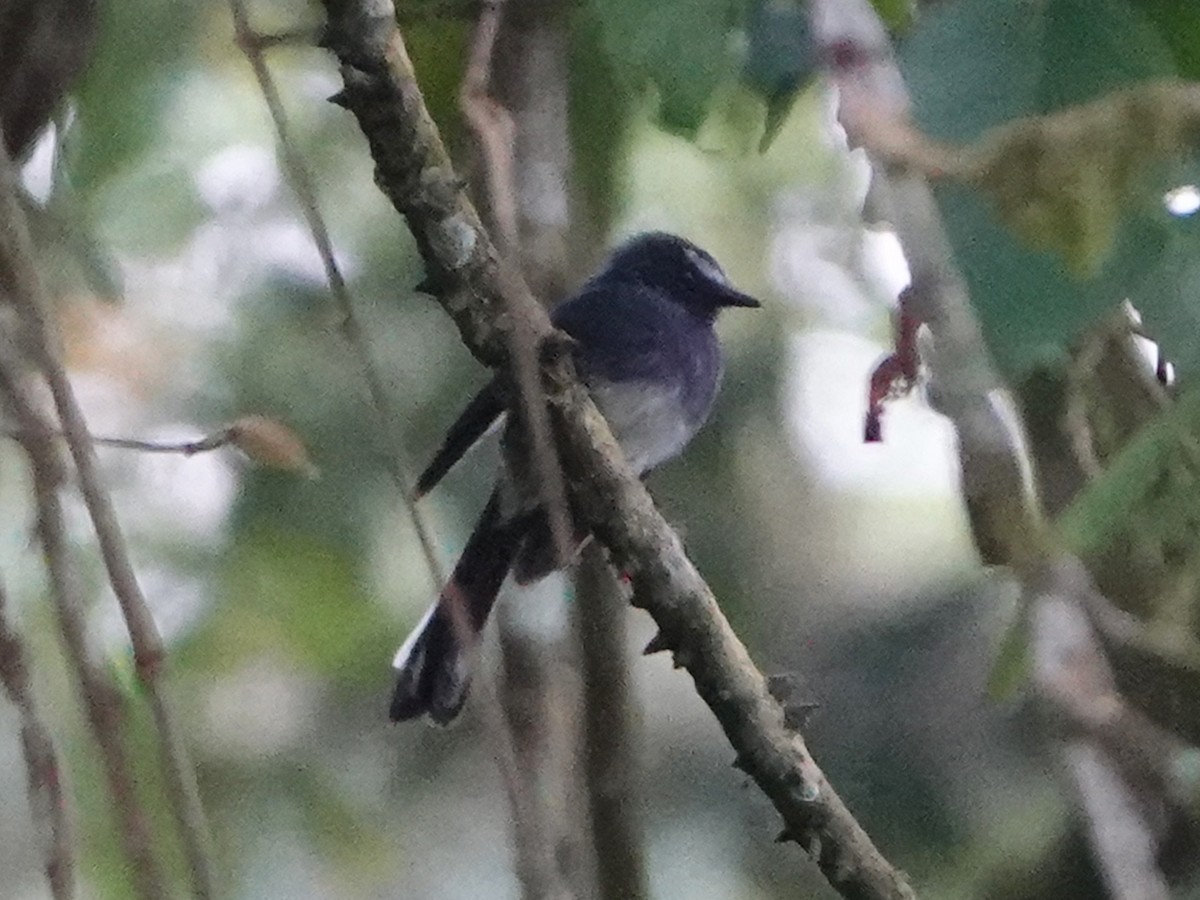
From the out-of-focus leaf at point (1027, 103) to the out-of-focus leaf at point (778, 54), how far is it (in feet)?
0.81

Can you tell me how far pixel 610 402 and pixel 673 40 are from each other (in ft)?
3.52

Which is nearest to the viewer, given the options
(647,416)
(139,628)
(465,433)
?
(139,628)

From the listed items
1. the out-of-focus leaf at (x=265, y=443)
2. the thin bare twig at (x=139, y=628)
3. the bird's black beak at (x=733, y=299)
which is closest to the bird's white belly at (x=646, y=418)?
the bird's black beak at (x=733, y=299)

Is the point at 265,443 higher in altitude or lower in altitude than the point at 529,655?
higher

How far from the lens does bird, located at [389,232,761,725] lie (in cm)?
169

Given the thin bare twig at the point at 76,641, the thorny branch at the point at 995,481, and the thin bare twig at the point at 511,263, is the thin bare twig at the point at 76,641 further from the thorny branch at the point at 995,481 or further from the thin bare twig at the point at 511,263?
the thorny branch at the point at 995,481

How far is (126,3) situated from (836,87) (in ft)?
4.40

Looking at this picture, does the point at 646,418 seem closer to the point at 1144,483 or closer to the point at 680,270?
the point at 680,270

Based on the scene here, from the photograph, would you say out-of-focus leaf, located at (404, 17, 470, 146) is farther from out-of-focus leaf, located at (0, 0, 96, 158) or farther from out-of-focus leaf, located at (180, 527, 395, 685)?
out-of-focus leaf, located at (180, 527, 395, 685)

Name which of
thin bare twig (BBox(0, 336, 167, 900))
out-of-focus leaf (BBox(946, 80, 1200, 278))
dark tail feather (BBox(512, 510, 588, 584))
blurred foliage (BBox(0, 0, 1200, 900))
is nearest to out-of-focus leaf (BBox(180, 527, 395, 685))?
blurred foliage (BBox(0, 0, 1200, 900))

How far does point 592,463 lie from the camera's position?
1.18 metres

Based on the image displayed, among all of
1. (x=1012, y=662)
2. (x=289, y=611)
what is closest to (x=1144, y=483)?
(x=1012, y=662)

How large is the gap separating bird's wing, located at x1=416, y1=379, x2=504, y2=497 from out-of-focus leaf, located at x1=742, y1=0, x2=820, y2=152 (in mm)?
335

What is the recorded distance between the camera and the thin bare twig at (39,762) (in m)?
1.03
